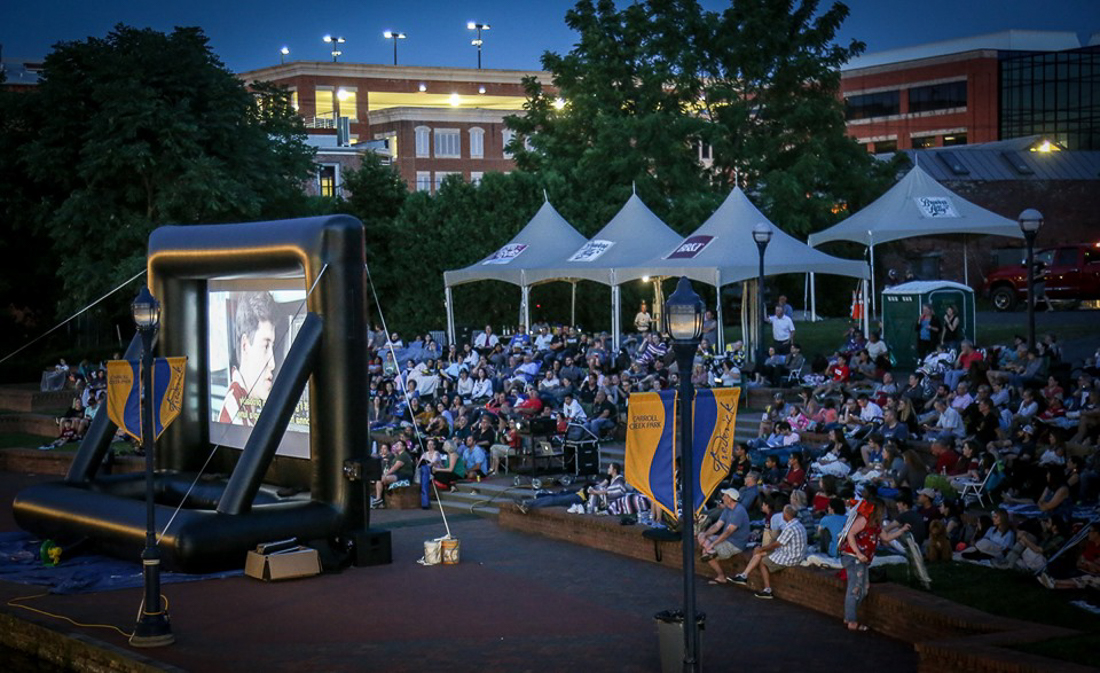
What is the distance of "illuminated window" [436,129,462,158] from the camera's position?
84125 mm

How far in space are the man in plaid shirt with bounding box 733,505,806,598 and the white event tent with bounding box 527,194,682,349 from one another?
15.4m

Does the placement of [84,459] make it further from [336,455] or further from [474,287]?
[474,287]

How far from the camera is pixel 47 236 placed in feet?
147

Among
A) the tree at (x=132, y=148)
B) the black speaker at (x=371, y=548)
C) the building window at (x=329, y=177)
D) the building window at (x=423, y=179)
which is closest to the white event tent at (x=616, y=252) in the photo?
the tree at (x=132, y=148)

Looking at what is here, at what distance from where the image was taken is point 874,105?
80.9m

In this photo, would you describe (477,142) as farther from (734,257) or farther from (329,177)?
(734,257)

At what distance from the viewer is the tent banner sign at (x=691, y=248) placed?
1158 inches

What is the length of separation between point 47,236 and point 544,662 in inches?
1419

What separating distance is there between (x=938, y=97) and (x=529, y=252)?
164 ft

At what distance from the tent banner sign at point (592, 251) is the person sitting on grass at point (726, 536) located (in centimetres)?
1609

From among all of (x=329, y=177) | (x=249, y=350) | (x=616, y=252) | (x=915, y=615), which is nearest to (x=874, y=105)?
(x=329, y=177)

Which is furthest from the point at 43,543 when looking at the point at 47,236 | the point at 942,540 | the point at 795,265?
the point at 47,236

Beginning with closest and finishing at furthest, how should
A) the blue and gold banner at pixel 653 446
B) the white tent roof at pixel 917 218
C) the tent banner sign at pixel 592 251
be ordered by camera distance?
the blue and gold banner at pixel 653 446 < the white tent roof at pixel 917 218 < the tent banner sign at pixel 592 251

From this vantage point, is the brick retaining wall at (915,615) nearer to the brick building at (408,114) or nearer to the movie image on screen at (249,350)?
the movie image on screen at (249,350)
